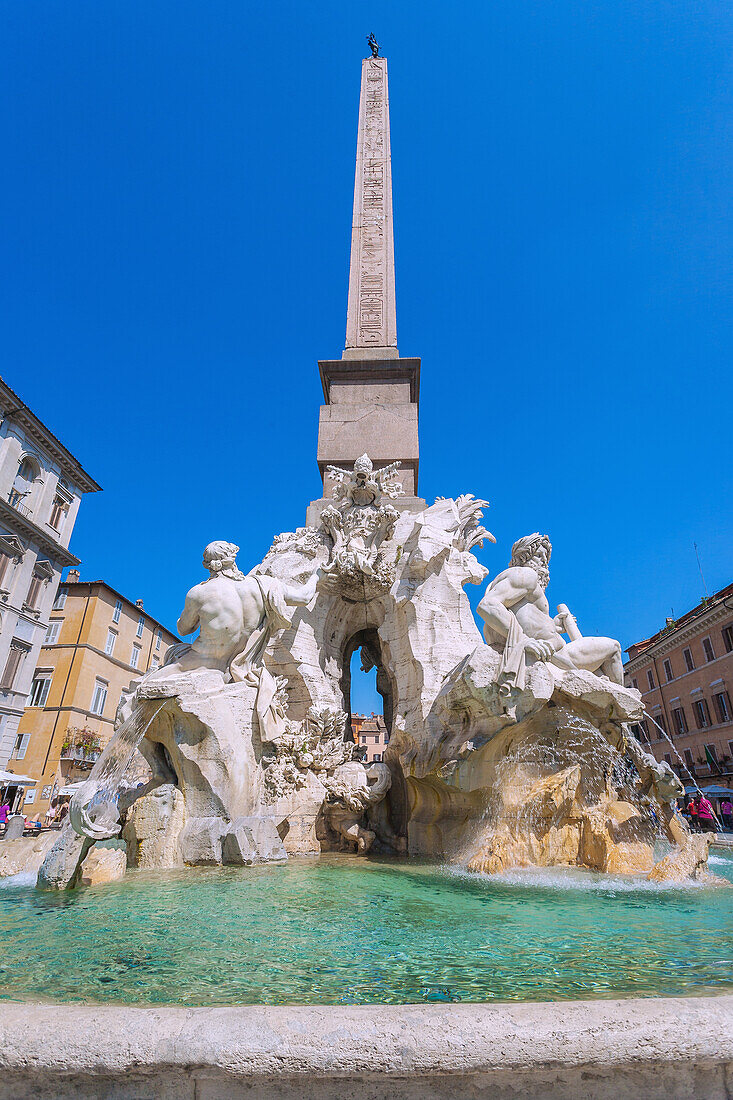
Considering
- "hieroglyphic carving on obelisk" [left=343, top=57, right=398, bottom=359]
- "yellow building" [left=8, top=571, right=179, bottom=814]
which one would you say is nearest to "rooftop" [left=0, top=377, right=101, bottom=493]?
"yellow building" [left=8, top=571, right=179, bottom=814]

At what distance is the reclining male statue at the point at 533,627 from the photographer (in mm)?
5898

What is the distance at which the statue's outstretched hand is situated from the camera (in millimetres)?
5828

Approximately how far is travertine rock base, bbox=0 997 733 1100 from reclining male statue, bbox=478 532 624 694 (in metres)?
4.21

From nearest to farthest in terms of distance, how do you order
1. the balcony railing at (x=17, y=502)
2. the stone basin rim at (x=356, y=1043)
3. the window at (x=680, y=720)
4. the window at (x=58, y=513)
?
the stone basin rim at (x=356, y=1043)
the balcony railing at (x=17, y=502)
the window at (x=58, y=513)
the window at (x=680, y=720)

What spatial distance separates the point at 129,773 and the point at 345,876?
247 centimetres

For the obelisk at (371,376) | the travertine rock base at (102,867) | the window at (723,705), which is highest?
the obelisk at (371,376)

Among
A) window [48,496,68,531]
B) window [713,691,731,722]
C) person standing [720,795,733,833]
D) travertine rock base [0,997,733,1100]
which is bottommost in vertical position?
travertine rock base [0,997,733,1100]

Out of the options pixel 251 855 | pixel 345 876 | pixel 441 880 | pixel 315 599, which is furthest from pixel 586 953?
pixel 315 599

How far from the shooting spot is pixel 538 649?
231 inches

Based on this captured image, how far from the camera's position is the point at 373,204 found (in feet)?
43.0

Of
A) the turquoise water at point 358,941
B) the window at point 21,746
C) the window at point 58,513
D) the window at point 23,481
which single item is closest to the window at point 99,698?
the window at point 21,746

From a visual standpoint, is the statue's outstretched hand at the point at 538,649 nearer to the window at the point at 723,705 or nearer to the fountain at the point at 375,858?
the fountain at the point at 375,858

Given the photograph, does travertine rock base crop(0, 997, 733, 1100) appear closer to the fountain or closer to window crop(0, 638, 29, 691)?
the fountain

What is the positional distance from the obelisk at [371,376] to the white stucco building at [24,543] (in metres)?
13.5
